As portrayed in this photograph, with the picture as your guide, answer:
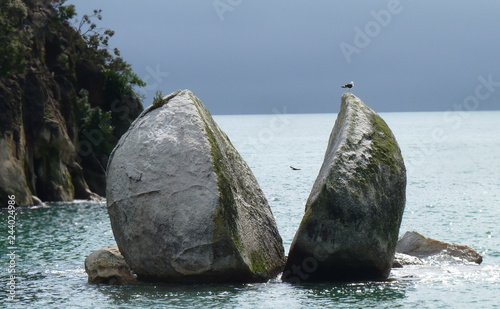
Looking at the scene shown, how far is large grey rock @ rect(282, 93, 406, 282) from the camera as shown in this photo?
Result: 925 inches

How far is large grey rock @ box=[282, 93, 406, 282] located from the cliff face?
3003 centimetres

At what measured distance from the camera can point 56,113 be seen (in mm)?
58969

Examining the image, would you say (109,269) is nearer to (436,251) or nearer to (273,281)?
(273,281)

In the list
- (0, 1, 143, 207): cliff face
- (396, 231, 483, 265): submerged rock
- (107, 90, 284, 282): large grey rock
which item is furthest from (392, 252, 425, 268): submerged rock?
(0, 1, 143, 207): cliff face

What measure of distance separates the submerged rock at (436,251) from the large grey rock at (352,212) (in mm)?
4744

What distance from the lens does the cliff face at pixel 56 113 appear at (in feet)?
171

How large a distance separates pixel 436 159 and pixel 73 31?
72854mm

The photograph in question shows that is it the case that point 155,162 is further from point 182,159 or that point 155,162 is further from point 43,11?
point 43,11

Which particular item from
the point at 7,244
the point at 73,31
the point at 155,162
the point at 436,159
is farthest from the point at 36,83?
the point at 436,159

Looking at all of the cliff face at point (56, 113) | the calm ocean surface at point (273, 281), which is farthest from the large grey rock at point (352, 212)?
the cliff face at point (56, 113)

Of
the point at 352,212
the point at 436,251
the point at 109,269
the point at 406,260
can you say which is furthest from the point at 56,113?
the point at 352,212

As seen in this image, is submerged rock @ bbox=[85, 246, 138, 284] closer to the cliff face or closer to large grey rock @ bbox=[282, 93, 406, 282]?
large grey rock @ bbox=[282, 93, 406, 282]

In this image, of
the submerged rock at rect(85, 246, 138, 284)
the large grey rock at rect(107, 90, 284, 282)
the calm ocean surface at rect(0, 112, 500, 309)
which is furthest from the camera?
the submerged rock at rect(85, 246, 138, 284)

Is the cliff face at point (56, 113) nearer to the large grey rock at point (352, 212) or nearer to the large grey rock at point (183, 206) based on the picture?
the large grey rock at point (183, 206)
